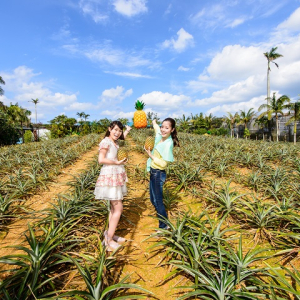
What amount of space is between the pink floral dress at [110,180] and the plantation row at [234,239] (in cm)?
96

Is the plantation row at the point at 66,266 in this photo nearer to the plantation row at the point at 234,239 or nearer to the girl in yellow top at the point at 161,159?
the plantation row at the point at 234,239

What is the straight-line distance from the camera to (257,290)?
6.55ft

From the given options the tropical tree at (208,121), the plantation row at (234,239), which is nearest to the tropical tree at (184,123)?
the tropical tree at (208,121)

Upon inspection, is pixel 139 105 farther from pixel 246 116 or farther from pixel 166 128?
pixel 246 116

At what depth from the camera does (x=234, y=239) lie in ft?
9.16

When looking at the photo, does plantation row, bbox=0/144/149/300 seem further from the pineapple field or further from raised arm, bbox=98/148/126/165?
raised arm, bbox=98/148/126/165

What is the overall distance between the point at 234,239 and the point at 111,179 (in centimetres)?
205

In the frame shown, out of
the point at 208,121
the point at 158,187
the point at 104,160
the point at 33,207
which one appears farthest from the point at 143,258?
the point at 208,121

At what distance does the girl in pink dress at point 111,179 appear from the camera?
100 inches

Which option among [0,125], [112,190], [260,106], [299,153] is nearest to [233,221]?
[112,190]

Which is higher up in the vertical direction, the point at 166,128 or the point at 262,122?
the point at 262,122

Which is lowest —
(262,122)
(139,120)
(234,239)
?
(234,239)

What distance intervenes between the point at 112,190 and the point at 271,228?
109 inches

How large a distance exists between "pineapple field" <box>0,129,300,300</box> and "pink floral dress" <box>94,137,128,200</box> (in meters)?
0.71
